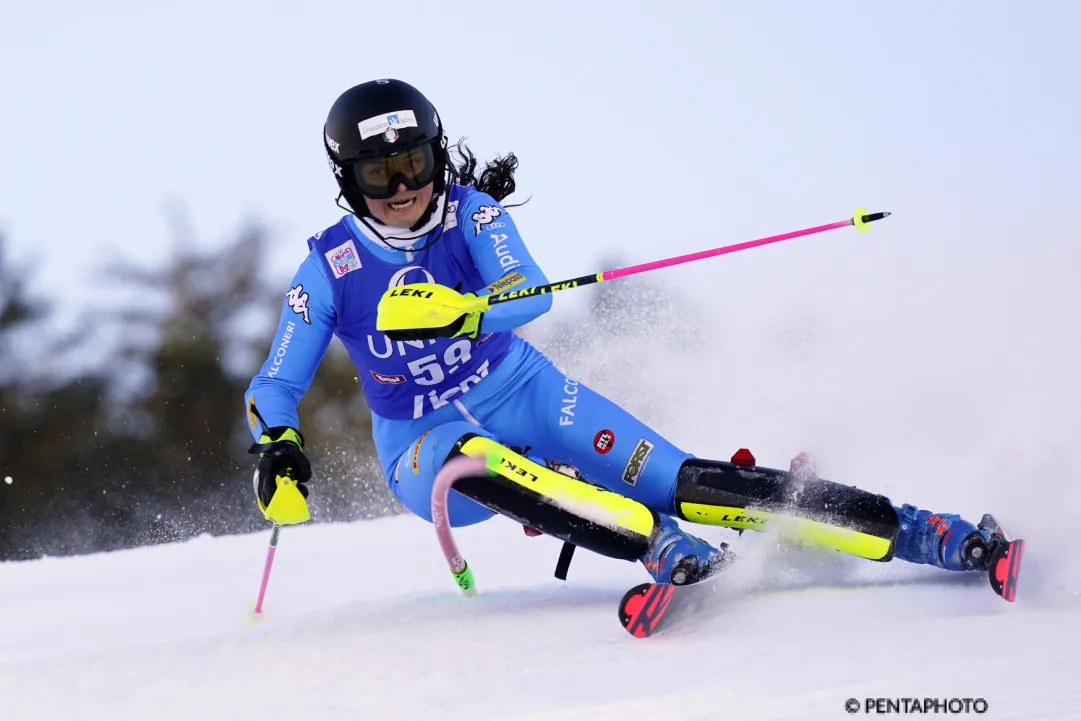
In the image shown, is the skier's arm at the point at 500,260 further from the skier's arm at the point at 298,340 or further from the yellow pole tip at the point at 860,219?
the yellow pole tip at the point at 860,219

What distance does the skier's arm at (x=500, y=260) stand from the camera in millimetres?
3639

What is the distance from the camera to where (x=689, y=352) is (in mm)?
7695

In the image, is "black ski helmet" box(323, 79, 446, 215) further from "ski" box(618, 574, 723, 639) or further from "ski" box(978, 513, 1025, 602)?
"ski" box(978, 513, 1025, 602)

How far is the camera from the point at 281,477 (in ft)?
12.6

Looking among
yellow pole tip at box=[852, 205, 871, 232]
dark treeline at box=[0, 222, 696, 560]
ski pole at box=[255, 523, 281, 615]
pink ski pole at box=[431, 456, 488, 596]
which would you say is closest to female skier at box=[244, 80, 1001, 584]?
pink ski pole at box=[431, 456, 488, 596]

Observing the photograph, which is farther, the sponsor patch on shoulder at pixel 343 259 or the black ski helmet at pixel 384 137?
the sponsor patch on shoulder at pixel 343 259

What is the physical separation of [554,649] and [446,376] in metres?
1.25

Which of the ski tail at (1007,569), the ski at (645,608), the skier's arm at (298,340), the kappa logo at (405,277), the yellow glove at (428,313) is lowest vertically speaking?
the ski at (645,608)

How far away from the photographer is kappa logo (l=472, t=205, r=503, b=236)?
4.13m

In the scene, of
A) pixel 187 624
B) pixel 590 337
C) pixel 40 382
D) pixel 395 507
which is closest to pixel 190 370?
pixel 40 382

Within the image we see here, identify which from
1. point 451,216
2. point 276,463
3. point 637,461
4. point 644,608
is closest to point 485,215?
point 451,216

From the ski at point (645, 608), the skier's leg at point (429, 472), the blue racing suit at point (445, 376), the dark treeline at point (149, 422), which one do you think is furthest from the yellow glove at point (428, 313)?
the dark treeline at point (149, 422)

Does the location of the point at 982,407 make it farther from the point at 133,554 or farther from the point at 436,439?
the point at 133,554

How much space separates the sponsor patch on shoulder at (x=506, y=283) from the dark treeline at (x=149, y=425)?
49.1 ft
